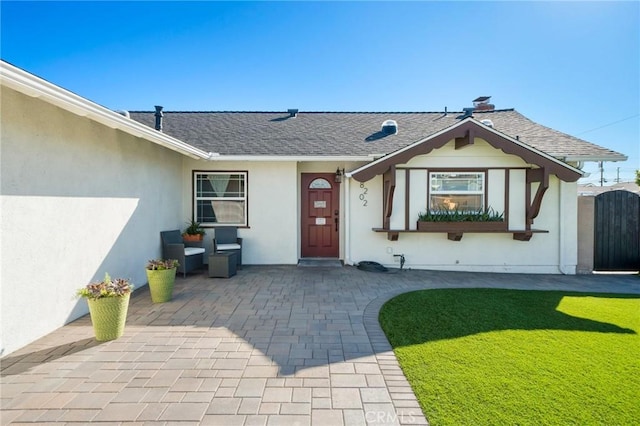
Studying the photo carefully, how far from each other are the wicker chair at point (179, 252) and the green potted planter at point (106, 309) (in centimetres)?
312

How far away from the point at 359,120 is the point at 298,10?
3879 millimetres

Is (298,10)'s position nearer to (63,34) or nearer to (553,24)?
(63,34)

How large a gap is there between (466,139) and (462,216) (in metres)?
1.90

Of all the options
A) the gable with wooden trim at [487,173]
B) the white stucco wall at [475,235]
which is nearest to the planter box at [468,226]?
the gable with wooden trim at [487,173]

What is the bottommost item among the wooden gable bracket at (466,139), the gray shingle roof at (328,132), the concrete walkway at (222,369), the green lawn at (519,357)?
the concrete walkway at (222,369)

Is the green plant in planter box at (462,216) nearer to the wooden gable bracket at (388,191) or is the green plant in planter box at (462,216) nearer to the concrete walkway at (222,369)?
the wooden gable bracket at (388,191)

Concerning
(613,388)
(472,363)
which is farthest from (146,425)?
(613,388)

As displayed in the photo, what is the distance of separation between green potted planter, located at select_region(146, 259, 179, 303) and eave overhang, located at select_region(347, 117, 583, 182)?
5.21m

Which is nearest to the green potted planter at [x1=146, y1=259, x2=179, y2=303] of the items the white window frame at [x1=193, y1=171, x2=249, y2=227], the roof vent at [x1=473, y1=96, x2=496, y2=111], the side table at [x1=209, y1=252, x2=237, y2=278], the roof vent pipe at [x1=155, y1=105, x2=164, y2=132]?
the side table at [x1=209, y1=252, x2=237, y2=278]

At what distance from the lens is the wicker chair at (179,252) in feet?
22.5

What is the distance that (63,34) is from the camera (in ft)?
24.3

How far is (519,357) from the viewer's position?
10.6 ft

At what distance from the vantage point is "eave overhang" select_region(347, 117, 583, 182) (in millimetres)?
6809

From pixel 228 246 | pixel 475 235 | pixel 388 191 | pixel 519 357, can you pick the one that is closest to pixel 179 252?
pixel 228 246
